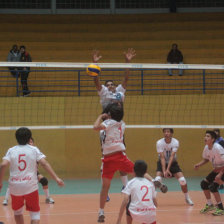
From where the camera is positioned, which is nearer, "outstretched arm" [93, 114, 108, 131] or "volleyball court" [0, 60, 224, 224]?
"outstretched arm" [93, 114, 108, 131]

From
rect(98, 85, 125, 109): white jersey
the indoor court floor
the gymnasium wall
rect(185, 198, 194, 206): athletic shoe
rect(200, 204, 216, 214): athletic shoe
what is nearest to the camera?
the indoor court floor

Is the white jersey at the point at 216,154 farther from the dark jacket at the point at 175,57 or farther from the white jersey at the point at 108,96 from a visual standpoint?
the dark jacket at the point at 175,57

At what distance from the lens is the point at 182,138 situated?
1424cm

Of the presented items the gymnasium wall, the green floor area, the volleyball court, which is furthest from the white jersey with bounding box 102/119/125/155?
the gymnasium wall

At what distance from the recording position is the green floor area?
458 inches

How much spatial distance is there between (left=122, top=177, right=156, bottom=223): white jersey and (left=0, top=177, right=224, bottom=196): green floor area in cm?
526

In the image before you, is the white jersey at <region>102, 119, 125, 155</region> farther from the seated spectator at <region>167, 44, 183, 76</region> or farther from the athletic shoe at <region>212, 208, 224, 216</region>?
the seated spectator at <region>167, 44, 183, 76</region>

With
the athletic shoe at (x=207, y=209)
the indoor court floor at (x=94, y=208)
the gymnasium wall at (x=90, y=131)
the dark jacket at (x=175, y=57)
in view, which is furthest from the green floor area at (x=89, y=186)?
the dark jacket at (x=175, y=57)

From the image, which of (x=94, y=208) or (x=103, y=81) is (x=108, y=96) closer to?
(x=94, y=208)

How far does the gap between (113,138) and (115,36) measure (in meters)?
11.5

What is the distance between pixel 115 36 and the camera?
1898cm

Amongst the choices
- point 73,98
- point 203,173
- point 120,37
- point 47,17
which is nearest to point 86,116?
point 73,98

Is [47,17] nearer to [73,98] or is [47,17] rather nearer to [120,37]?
[120,37]

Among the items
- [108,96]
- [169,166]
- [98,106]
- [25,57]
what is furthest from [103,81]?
[108,96]
